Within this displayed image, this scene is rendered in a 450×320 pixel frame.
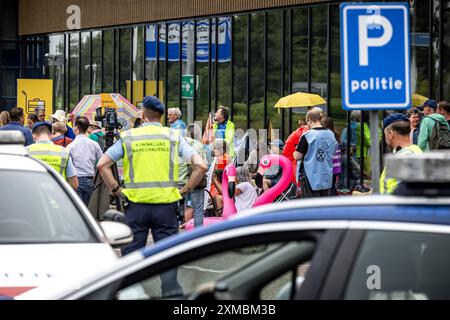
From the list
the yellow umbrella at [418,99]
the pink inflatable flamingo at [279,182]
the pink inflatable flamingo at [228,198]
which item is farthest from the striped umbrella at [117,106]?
the pink inflatable flamingo at [228,198]

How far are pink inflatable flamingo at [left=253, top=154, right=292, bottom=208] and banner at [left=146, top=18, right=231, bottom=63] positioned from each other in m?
10.8

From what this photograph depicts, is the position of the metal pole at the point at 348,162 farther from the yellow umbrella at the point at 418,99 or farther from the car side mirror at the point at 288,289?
the car side mirror at the point at 288,289

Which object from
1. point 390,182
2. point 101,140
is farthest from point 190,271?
point 101,140

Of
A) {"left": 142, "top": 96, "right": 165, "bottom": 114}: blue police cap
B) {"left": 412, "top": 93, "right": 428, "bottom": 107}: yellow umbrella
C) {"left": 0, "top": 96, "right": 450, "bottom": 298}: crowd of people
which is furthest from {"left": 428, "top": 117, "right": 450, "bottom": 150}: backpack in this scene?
{"left": 412, "top": 93, "right": 428, "bottom": 107}: yellow umbrella

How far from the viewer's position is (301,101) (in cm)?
2230

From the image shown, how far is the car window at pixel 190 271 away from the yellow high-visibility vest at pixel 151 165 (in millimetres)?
5249

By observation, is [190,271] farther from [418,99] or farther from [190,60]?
[190,60]

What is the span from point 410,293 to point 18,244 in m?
3.82

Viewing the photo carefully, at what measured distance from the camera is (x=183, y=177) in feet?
53.2

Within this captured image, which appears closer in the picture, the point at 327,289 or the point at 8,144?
the point at 327,289

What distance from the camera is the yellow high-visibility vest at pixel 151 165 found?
9391 mm

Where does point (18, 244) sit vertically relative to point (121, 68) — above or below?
below
